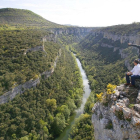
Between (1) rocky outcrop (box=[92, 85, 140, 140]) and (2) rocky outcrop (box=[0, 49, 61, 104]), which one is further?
(2) rocky outcrop (box=[0, 49, 61, 104])

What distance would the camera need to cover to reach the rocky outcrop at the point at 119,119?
5477mm

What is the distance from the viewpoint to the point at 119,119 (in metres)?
6.03

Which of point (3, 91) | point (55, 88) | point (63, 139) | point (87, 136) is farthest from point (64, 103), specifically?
point (3, 91)

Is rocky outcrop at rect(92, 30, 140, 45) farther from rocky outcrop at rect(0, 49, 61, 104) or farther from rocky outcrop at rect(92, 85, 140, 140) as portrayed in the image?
rocky outcrop at rect(92, 85, 140, 140)

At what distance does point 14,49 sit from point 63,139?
2066 cm

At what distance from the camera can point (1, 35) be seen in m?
32.6

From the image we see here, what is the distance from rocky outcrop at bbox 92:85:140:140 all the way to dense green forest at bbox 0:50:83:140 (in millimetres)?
16394

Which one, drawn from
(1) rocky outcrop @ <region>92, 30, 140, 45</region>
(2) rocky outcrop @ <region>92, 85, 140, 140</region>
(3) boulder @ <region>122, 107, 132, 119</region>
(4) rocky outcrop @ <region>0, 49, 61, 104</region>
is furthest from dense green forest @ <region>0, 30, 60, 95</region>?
(1) rocky outcrop @ <region>92, 30, 140, 45</region>

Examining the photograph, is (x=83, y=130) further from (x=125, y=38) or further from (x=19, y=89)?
(x=125, y=38)

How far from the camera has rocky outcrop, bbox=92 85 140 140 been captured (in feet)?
18.0

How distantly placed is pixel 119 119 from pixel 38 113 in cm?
1980

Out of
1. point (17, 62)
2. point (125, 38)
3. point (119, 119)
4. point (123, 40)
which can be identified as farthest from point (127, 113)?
point (123, 40)

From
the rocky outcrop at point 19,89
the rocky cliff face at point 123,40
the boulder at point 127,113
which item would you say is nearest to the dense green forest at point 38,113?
the rocky outcrop at point 19,89

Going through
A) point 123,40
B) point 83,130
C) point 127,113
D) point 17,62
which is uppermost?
point 123,40
